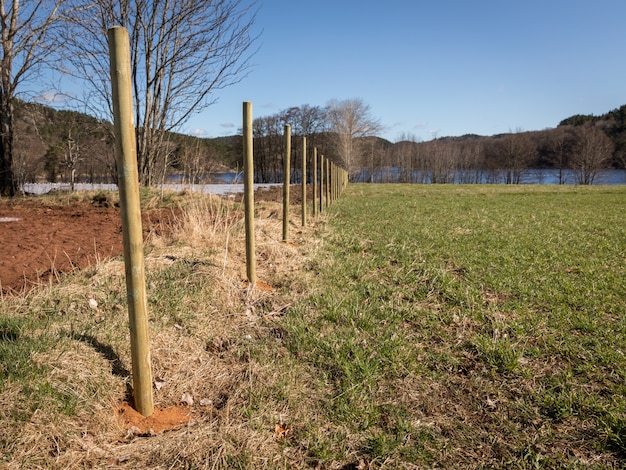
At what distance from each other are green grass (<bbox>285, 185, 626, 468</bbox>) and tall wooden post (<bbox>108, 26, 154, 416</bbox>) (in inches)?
37.4

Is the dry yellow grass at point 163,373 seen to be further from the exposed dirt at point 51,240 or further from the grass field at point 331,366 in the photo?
the exposed dirt at point 51,240

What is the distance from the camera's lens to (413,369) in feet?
8.21

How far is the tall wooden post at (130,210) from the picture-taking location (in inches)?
68.5

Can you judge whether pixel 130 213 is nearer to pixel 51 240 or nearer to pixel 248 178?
pixel 248 178

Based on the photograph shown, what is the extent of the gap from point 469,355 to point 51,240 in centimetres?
498

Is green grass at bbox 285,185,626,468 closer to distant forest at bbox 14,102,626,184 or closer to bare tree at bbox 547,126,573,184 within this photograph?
distant forest at bbox 14,102,626,184

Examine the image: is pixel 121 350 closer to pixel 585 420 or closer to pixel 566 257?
pixel 585 420

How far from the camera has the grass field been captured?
5.79 feet

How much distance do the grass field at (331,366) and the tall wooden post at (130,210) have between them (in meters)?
0.22

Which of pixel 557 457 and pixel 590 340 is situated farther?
pixel 590 340

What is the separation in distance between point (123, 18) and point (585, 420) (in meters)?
12.0

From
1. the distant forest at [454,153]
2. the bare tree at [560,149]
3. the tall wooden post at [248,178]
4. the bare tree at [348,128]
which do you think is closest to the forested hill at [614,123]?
the distant forest at [454,153]

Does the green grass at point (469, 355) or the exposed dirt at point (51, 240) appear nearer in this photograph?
the green grass at point (469, 355)

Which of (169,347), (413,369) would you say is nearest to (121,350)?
(169,347)
